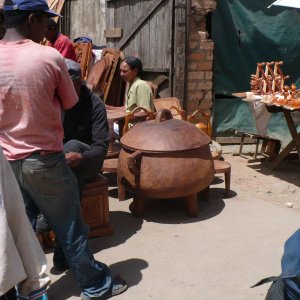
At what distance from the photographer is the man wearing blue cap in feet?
8.24

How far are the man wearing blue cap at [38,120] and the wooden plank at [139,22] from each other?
15.8 ft

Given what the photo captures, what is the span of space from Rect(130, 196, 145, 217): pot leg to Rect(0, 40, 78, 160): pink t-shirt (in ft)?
6.37

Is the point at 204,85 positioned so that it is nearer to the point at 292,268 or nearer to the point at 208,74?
the point at 208,74

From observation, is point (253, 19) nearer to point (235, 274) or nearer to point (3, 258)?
point (235, 274)

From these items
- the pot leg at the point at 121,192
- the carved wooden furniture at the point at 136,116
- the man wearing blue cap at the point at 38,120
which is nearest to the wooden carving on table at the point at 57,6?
the carved wooden furniture at the point at 136,116

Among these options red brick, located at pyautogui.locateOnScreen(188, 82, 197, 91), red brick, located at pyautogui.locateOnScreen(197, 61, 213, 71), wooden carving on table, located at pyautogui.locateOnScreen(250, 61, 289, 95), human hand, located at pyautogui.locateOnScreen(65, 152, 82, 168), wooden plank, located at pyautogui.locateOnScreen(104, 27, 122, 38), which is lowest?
human hand, located at pyautogui.locateOnScreen(65, 152, 82, 168)

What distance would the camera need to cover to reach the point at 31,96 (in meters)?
2.54

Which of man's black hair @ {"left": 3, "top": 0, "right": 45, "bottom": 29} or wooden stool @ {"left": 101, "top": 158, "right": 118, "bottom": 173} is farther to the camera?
wooden stool @ {"left": 101, "top": 158, "right": 118, "bottom": 173}

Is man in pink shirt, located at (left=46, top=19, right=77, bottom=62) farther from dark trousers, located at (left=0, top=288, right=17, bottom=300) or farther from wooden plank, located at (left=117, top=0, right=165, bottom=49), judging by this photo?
dark trousers, located at (left=0, top=288, right=17, bottom=300)

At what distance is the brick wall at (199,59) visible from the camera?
6949 millimetres

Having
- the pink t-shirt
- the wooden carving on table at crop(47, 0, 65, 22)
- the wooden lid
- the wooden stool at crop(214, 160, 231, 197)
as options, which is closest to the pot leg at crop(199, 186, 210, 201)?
the wooden stool at crop(214, 160, 231, 197)

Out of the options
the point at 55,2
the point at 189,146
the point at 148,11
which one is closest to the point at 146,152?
the point at 189,146

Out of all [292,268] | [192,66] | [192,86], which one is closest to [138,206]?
[292,268]

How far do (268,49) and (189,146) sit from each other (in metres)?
3.91
